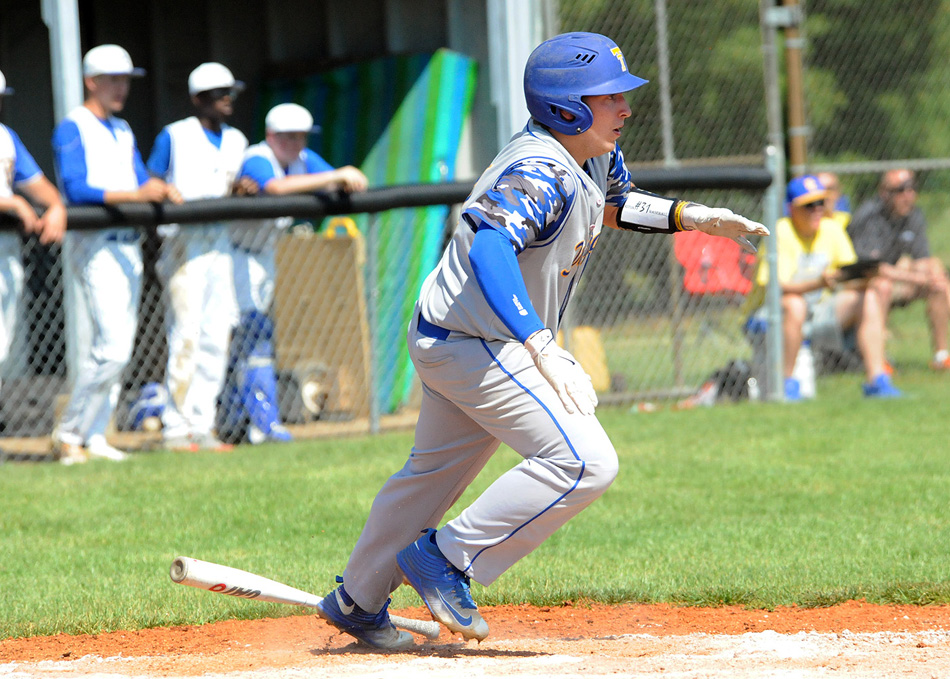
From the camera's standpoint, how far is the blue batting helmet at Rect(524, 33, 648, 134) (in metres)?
3.56

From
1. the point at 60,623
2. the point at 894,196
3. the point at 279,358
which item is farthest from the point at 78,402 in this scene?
the point at 894,196

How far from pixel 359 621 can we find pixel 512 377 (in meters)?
1.01

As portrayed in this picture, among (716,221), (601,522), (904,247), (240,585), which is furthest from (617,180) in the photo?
(904,247)

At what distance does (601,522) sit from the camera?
568cm

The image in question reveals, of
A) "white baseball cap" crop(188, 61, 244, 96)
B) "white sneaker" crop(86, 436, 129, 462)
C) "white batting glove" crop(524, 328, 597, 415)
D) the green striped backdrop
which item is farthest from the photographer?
the green striped backdrop

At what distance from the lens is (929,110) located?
1783cm

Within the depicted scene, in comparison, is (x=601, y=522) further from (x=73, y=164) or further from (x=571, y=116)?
(x=73, y=164)

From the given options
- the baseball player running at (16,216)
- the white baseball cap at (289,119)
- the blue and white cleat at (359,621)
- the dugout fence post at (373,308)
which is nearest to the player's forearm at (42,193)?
the baseball player running at (16,216)

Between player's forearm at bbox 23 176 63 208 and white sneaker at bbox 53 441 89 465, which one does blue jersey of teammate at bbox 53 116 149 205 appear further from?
white sneaker at bbox 53 441 89 465

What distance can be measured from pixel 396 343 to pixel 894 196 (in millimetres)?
4965

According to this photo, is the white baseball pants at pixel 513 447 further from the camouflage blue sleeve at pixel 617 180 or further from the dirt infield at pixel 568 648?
the camouflage blue sleeve at pixel 617 180

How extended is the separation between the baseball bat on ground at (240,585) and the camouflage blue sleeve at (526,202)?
131 centimetres

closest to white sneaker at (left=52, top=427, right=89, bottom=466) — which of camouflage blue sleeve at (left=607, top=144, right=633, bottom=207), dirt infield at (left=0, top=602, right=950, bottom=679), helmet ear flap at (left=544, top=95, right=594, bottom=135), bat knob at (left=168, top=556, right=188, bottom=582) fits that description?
dirt infield at (left=0, top=602, right=950, bottom=679)

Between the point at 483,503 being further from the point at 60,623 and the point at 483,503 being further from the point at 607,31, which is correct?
the point at 607,31
